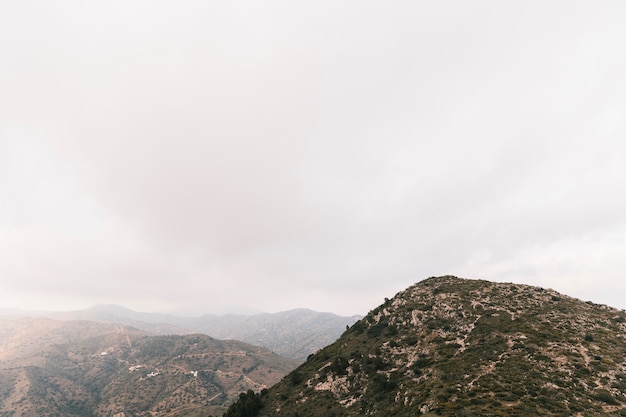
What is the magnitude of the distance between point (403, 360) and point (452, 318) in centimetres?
1844

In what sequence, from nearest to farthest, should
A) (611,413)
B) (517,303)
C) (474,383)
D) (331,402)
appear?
1. (611,413)
2. (474,383)
3. (331,402)
4. (517,303)

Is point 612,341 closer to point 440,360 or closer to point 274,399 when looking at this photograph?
point 440,360

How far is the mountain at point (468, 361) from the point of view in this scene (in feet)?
129

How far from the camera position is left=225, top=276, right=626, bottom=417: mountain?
39219mm

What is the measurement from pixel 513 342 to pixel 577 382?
14.6m

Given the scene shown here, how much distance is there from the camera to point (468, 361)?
176 ft

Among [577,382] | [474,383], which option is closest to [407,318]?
[474,383]

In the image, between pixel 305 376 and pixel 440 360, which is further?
pixel 305 376

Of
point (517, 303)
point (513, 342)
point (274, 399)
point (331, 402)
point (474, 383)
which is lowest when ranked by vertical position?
A: point (274, 399)

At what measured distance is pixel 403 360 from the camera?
67.0 metres

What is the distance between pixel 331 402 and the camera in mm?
65188

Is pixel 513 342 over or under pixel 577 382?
over

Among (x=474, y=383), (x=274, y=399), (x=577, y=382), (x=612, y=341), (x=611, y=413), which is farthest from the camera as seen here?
(x=274, y=399)

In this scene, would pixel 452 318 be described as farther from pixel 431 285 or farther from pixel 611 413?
pixel 611 413
